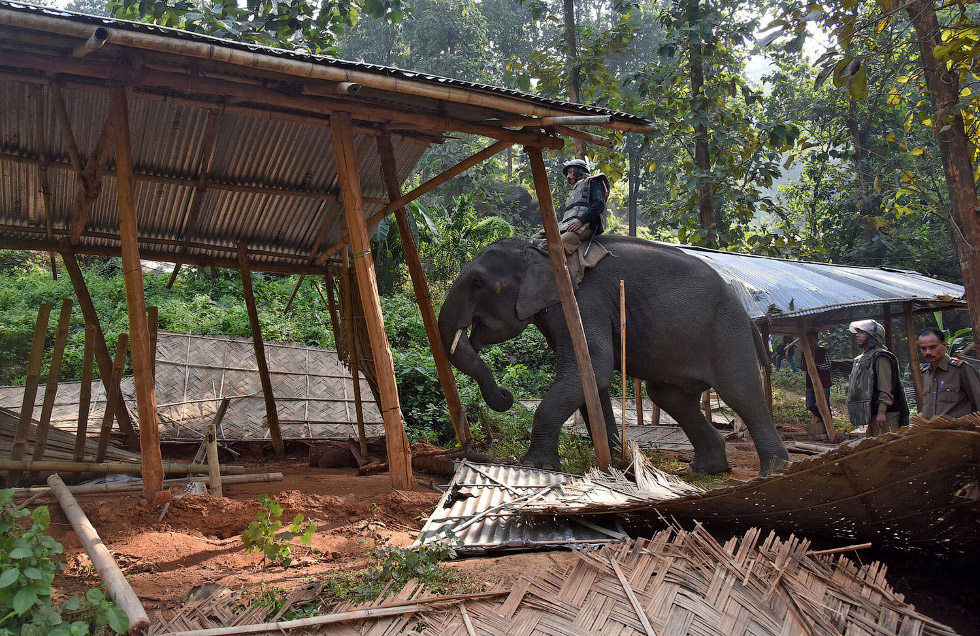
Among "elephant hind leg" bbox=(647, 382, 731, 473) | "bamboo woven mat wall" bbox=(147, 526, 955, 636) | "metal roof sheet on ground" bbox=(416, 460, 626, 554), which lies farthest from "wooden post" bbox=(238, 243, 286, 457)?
"bamboo woven mat wall" bbox=(147, 526, 955, 636)

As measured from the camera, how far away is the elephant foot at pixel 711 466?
7.50 metres

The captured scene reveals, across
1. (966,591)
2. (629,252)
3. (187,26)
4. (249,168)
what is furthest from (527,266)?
(187,26)

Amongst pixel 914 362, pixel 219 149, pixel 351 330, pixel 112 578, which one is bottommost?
pixel 914 362

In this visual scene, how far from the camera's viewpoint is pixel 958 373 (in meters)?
Answer: 5.68

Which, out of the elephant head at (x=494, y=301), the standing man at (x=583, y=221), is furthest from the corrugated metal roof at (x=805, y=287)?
the elephant head at (x=494, y=301)

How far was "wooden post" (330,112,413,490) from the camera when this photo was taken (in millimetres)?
5055

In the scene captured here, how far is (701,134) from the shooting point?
12.4m

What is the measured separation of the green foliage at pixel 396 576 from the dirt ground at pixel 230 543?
137 mm

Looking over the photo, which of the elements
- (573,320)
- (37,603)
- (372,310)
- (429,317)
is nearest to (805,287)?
(573,320)

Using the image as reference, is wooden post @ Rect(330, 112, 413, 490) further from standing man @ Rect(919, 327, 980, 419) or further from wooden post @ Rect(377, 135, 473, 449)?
standing man @ Rect(919, 327, 980, 419)

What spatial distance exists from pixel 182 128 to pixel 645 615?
5.54 m

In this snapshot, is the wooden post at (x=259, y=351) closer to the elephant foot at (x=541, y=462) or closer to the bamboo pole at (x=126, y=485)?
the bamboo pole at (x=126, y=485)

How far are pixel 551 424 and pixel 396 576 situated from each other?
138 inches

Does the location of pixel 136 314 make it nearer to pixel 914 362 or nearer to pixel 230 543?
pixel 230 543
